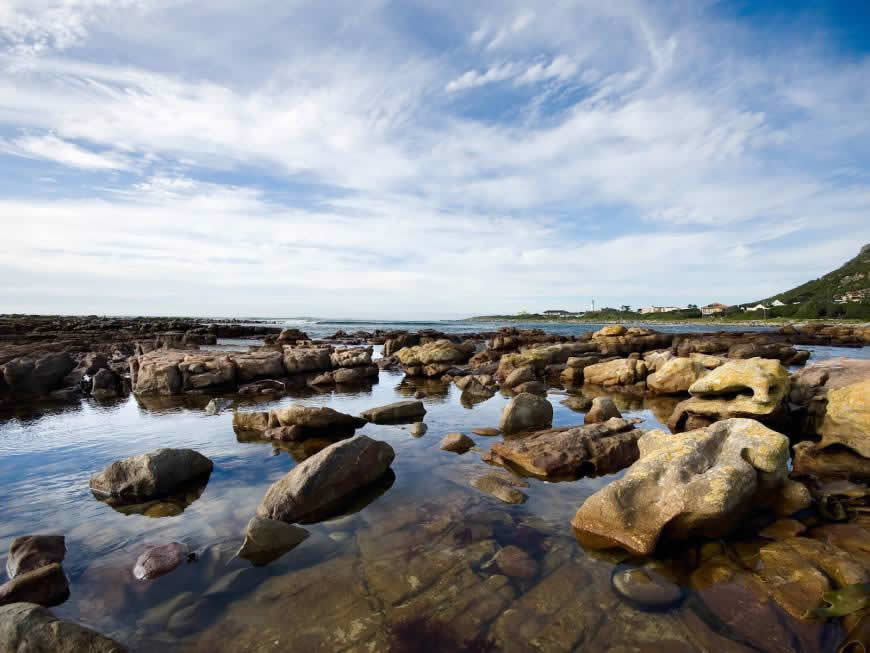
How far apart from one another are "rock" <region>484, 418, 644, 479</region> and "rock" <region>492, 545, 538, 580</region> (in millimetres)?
3093

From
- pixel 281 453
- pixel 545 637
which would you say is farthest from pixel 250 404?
pixel 545 637

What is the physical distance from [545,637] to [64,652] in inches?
175

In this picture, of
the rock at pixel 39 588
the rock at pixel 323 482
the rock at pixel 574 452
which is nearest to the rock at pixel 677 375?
the rock at pixel 574 452

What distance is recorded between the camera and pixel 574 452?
359 inches

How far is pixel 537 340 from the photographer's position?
43.1 metres

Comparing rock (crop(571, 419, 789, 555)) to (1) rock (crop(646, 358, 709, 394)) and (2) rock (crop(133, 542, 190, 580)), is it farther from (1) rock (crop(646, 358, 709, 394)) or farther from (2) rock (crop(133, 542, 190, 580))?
(1) rock (crop(646, 358, 709, 394))

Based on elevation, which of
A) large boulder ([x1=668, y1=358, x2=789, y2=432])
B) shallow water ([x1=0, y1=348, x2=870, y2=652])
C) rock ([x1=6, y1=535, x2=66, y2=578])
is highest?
large boulder ([x1=668, y1=358, x2=789, y2=432])

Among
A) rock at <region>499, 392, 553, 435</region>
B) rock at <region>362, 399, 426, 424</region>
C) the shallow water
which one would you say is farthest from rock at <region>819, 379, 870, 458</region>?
rock at <region>362, 399, 426, 424</region>

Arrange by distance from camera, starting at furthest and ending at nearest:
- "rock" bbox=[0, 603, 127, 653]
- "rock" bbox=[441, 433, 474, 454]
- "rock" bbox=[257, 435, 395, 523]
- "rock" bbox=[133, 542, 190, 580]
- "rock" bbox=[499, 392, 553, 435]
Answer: "rock" bbox=[499, 392, 553, 435] → "rock" bbox=[441, 433, 474, 454] → "rock" bbox=[257, 435, 395, 523] → "rock" bbox=[133, 542, 190, 580] → "rock" bbox=[0, 603, 127, 653]

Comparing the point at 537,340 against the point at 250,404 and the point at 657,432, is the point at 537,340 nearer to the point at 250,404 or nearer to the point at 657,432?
the point at 250,404

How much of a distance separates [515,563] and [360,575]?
199cm

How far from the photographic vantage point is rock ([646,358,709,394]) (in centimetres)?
1742

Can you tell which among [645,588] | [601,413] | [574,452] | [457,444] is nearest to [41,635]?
[645,588]

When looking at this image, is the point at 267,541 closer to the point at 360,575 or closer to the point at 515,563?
the point at 360,575
